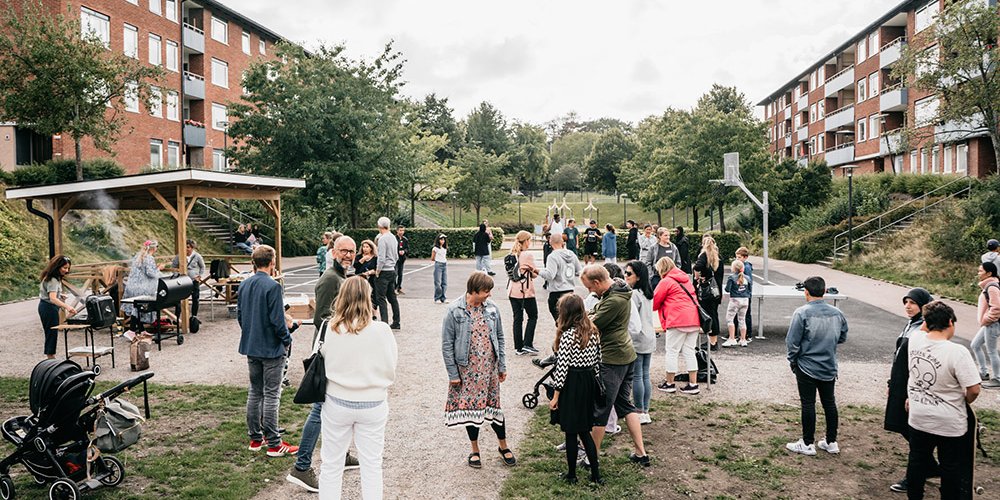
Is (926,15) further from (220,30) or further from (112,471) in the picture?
(112,471)

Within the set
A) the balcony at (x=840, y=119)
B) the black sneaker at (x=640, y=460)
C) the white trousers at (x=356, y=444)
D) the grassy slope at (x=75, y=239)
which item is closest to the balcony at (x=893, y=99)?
the balcony at (x=840, y=119)

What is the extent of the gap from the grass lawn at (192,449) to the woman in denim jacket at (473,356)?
1654 mm

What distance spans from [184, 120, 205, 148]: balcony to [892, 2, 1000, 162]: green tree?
35041mm

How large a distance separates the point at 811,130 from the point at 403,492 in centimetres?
5951

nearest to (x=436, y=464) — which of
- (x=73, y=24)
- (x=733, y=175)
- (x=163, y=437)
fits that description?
(x=163, y=437)

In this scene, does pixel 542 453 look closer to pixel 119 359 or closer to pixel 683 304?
pixel 683 304

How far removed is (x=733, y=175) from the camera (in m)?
22.9

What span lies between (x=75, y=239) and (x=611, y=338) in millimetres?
23240

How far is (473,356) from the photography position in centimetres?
564

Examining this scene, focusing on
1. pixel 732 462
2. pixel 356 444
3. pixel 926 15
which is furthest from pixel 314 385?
pixel 926 15

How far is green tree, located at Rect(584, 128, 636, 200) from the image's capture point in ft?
211

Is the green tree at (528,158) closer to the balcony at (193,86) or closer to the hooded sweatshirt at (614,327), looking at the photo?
the balcony at (193,86)

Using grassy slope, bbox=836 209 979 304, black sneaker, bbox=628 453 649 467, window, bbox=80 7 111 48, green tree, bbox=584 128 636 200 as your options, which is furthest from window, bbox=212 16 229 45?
black sneaker, bbox=628 453 649 467

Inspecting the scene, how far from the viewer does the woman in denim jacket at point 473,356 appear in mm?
5578
